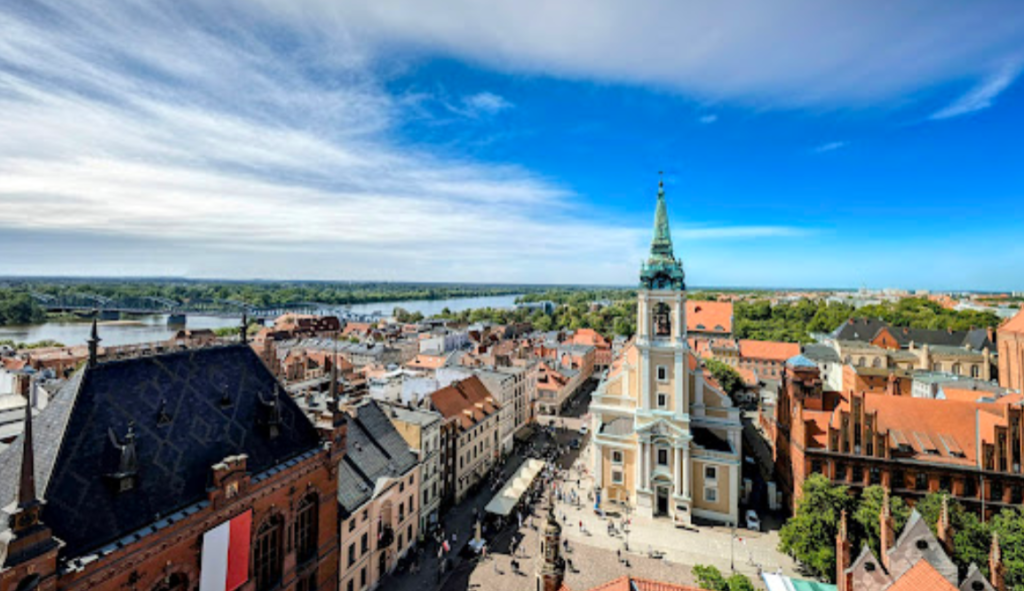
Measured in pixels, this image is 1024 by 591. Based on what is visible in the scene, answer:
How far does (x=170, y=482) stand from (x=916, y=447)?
46.0 meters

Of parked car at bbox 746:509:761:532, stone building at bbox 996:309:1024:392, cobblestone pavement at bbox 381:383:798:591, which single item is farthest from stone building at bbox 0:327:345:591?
stone building at bbox 996:309:1024:392

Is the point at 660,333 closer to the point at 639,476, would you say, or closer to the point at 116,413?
the point at 639,476

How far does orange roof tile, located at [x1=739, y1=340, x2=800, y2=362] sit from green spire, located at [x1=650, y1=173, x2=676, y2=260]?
65075 millimetres

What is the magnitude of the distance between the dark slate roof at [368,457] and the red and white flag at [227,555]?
8413 millimetres

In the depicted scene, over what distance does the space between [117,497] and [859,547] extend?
125ft

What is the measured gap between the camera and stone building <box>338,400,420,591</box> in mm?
28266

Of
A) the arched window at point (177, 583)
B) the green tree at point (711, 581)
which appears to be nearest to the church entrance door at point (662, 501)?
the green tree at point (711, 581)

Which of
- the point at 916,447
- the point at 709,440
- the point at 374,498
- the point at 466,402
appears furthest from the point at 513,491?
the point at 916,447

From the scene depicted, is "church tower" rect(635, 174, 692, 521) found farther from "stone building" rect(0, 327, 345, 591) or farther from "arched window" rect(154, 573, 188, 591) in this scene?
"arched window" rect(154, 573, 188, 591)

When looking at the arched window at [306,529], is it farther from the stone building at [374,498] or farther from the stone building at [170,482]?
Result: the stone building at [374,498]

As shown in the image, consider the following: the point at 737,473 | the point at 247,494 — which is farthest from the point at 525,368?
the point at 247,494

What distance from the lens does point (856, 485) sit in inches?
1433

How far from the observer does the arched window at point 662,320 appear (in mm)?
42812

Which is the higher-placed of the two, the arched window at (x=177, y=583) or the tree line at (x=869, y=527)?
the arched window at (x=177, y=583)
